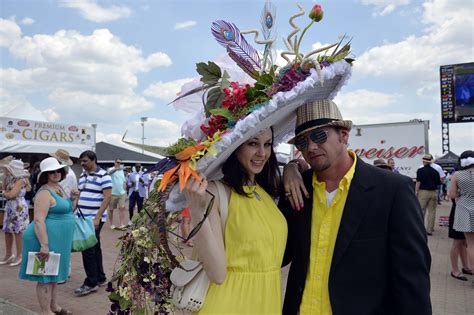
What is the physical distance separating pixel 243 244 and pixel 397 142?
1400cm

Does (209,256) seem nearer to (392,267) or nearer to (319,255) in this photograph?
(319,255)

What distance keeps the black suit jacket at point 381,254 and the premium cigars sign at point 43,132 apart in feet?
38.1

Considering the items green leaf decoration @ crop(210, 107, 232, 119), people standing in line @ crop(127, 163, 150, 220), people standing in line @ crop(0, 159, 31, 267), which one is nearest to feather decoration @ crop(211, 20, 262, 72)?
green leaf decoration @ crop(210, 107, 232, 119)

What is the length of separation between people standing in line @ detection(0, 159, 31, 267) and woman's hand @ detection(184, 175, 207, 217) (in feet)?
20.1

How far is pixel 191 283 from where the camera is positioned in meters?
1.90

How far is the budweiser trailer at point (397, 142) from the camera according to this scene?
14070 mm

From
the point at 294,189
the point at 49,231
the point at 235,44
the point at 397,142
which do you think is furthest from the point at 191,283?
the point at 397,142

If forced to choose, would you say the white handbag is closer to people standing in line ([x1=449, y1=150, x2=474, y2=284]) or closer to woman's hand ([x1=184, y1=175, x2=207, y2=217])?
woman's hand ([x1=184, y1=175, x2=207, y2=217])

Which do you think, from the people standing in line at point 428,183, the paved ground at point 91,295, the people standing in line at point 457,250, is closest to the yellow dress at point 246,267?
the paved ground at point 91,295

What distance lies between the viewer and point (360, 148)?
1538 cm

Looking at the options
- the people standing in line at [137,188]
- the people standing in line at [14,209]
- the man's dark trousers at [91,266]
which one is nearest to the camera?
the man's dark trousers at [91,266]

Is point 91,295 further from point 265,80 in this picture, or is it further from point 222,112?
point 265,80

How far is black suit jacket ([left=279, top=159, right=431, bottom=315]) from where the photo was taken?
177 cm

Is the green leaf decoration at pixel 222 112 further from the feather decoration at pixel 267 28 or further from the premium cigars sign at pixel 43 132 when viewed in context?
the premium cigars sign at pixel 43 132
